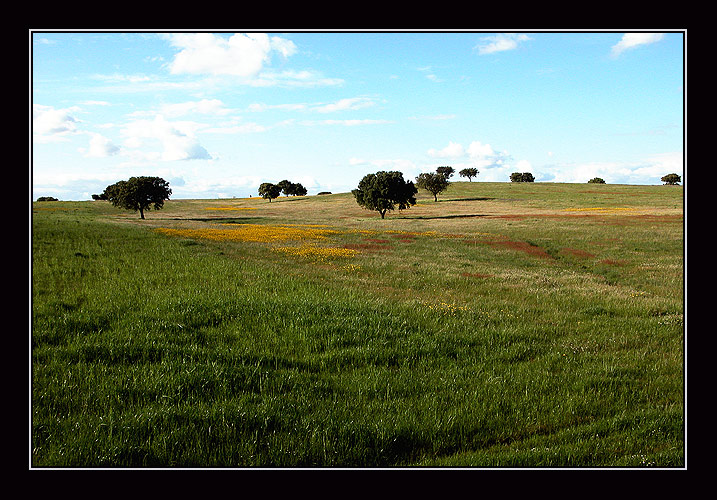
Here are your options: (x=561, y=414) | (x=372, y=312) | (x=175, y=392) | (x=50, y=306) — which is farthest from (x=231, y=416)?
(x=50, y=306)

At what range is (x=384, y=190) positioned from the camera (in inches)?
2931

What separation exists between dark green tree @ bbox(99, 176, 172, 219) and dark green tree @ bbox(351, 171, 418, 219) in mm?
34486

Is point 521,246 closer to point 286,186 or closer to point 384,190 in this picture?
point 384,190

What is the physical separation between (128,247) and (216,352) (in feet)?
65.5

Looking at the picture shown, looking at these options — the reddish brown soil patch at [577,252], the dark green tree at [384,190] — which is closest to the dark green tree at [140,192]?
the dark green tree at [384,190]

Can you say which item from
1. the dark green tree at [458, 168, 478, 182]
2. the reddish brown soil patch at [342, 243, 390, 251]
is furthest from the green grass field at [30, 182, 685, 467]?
the dark green tree at [458, 168, 478, 182]

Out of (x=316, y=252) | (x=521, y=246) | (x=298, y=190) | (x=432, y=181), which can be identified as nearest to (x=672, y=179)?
(x=432, y=181)

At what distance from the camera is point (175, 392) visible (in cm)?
701

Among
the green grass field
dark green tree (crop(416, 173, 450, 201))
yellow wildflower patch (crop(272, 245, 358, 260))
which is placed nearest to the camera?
the green grass field

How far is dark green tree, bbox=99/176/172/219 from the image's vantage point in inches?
2953

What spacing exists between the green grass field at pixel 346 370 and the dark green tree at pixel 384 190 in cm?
5680

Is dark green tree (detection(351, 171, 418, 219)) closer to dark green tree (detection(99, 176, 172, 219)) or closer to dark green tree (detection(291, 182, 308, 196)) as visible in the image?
dark green tree (detection(99, 176, 172, 219))

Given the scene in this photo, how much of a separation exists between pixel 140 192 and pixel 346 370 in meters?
77.0

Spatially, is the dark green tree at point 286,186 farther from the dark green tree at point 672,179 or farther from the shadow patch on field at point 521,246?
the dark green tree at point 672,179
